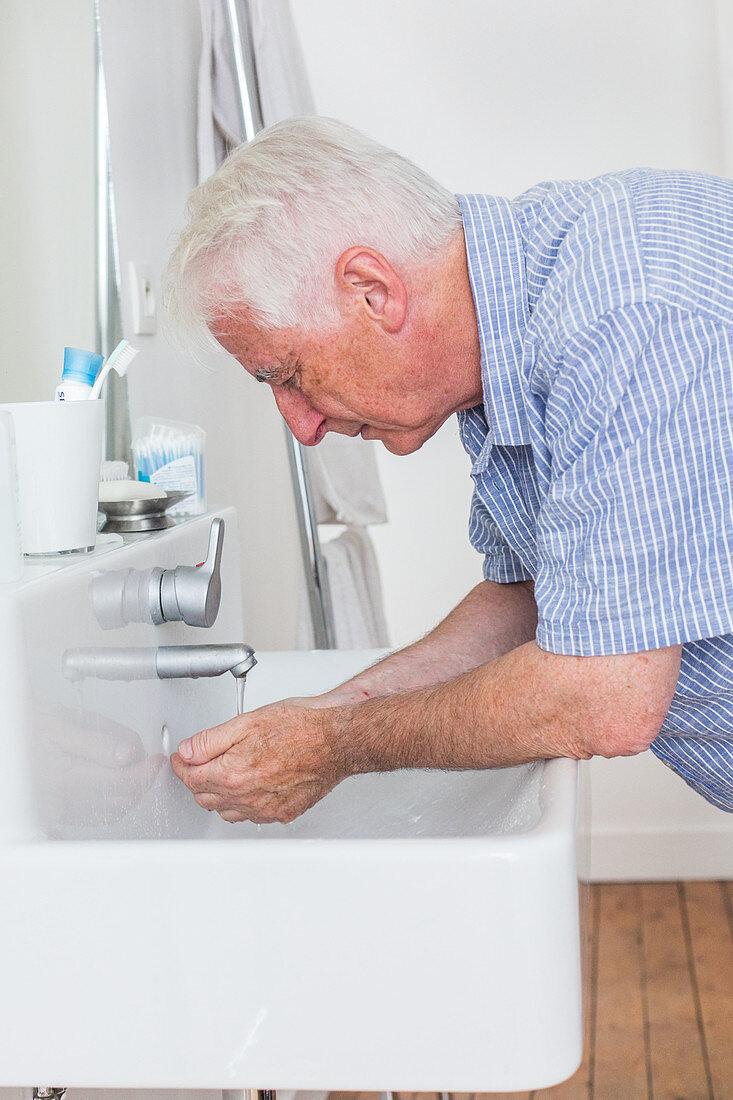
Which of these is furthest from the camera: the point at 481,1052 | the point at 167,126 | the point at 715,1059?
the point at 715,1059

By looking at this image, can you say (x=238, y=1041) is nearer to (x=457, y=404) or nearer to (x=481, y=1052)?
(x=481, y=1052)

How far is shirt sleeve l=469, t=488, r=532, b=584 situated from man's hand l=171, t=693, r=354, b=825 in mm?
337

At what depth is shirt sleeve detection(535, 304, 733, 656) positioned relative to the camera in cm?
67

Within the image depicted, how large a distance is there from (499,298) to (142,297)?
2.26ft

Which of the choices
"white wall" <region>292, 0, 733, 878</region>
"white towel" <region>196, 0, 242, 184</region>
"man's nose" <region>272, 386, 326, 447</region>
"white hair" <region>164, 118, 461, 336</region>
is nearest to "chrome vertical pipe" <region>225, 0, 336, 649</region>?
"white towel" <region>196, 0, 242, 184</region>

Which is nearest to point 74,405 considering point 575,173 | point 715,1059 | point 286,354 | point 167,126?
A: point 286,354

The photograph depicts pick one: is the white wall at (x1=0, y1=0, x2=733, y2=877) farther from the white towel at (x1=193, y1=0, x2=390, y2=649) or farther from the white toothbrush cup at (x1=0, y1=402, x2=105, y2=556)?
the white toothbrush cup at (x1=0, y1=402, x2=105, y2=556)

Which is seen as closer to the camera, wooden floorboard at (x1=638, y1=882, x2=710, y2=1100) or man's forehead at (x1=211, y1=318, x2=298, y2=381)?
man's forehead at (x1=211, y1=318, x2=298, y2=381)

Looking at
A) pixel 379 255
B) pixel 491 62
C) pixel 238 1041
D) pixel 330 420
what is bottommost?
pixel 238 1041

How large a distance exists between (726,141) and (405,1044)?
1.99 meters

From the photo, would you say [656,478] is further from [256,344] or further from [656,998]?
[656,998]

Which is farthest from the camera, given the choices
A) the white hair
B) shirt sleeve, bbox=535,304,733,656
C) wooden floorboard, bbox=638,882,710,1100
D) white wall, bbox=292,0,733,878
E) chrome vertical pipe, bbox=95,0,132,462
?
white wall, bbox=292,0,733,878

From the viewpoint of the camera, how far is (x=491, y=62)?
6.97ft

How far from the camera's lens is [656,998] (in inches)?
73.9
